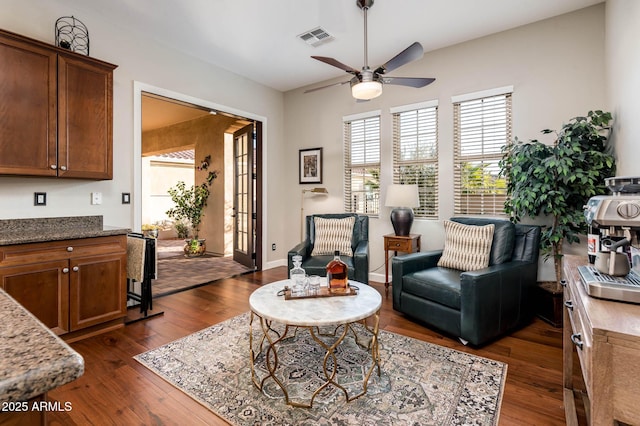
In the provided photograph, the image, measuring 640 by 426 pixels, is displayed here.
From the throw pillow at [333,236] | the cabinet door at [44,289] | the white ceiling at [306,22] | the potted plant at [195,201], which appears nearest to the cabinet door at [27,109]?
the cabinet door at [44,289]

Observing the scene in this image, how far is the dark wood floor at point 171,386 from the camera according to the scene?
1705 millimetres

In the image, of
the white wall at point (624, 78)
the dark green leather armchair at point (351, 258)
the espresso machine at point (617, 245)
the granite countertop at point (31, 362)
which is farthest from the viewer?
the dark green leather armchair at point (351, 258)

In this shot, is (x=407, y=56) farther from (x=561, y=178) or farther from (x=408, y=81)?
(x=561, y=178)

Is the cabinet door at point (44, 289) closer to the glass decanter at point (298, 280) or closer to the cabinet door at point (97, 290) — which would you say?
the cabinet door at point (97, 290)

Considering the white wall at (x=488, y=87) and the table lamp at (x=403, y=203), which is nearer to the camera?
the white wall at (x=488, y=87)

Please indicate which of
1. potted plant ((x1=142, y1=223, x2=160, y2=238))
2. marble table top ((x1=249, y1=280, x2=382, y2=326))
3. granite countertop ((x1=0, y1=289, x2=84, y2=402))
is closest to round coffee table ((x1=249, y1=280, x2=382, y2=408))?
marble table top ((x1=249, y1=280, x2=382, y2=326))

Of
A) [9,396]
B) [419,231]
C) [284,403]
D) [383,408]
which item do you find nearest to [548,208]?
[419,231]

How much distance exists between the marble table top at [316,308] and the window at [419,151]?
2122 millimetres

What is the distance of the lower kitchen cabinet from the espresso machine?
3117 millimetres

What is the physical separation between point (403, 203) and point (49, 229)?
11.5 ft

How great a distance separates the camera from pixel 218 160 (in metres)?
6.68

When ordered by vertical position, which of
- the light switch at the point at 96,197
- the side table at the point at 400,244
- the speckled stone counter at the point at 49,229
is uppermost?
the light switch at the point at 96,197

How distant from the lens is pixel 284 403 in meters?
1.80

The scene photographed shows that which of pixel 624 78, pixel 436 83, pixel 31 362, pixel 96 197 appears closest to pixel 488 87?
pixel 436 83
